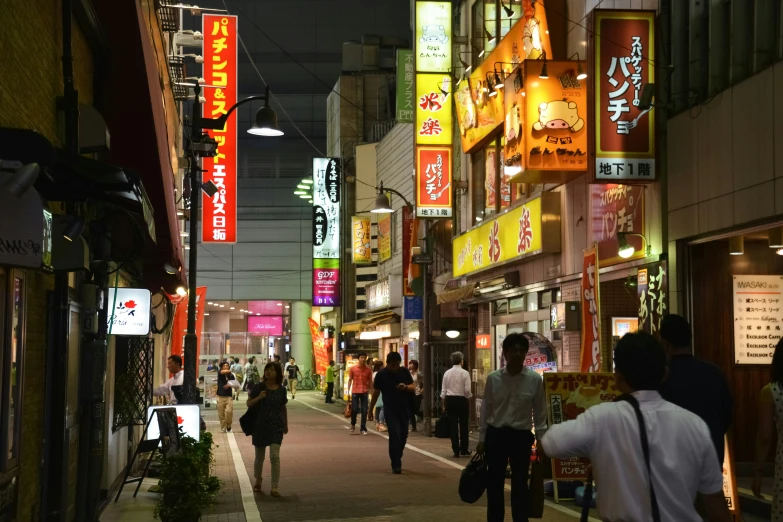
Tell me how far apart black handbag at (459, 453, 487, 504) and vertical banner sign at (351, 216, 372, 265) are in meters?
34.1

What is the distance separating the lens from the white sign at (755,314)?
1455cm

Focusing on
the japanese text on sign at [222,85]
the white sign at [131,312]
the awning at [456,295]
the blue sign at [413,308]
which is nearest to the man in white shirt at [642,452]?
the white sign at [131,312]

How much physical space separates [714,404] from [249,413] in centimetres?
875

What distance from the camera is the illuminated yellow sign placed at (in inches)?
1011

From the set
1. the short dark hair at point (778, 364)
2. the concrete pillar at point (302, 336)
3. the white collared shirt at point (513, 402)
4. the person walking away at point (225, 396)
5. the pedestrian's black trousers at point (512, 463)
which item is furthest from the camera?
the concrete pillar at point (302, 336)

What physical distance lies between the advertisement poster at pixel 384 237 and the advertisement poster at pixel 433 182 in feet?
49.0

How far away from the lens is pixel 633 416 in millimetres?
4742

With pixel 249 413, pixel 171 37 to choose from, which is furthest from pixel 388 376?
pixel 171 37

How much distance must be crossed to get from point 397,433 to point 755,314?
18.8 ft

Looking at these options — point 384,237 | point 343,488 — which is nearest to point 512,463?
point 343,488

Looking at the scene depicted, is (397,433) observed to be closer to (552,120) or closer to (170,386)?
(170,386)

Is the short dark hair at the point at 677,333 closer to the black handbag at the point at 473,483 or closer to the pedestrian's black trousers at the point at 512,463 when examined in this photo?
the black handbag at the point at 473,483

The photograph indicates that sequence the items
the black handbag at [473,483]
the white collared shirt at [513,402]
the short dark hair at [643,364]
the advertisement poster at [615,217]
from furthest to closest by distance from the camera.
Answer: the advertisement poster at [615,217]
the white collared shirt at [513,402]
the black handbag at [473,483]
the short dark hair at [643,364]

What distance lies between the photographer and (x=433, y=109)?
2605cm
